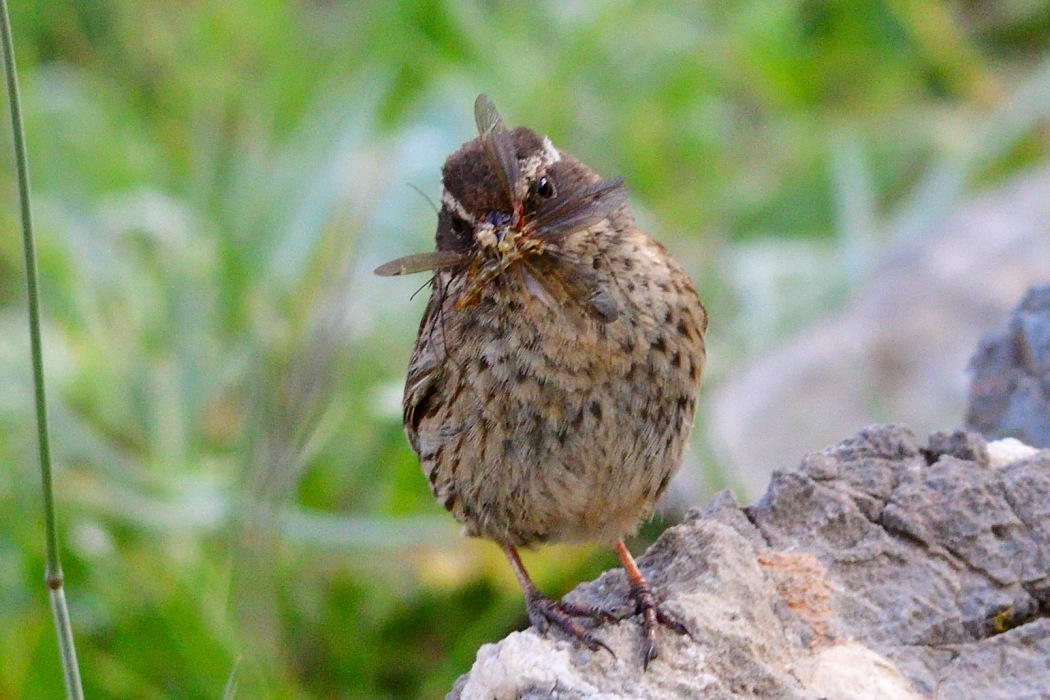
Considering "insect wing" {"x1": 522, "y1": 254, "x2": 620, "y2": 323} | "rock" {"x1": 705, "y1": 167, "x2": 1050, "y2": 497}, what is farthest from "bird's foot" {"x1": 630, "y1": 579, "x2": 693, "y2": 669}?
"rock" {"x1": 705, "y1": 167, "x2": 1050, "y2": 497}

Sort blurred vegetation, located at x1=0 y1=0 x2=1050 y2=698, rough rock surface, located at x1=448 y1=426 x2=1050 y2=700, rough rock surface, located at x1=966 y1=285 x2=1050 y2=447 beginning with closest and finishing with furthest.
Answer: rough rock surface, located at x1=448 y1=426 x2=1050 y2=700 < rough rock surface, located at x1=966 y1=285 x2=1050 y2=447 < blurred vegetation, located at x1=0 y1=0 x2=1050 y2=698

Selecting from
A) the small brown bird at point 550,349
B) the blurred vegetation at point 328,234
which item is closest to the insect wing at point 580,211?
the small brown bird at point 550,349

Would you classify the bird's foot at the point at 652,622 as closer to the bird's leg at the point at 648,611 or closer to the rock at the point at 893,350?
the bird's leg at the point at 648,611

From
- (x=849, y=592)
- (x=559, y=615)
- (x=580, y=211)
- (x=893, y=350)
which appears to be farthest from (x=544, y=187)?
(x=893, y=350)

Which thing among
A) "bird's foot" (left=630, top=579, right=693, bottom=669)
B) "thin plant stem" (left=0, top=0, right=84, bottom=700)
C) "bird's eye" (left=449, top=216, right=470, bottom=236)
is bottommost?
"bird's foot" (left=630, top=579, right=693, bottom=669)

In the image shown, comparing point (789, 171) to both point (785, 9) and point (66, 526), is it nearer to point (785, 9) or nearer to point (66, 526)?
point (785, 9)

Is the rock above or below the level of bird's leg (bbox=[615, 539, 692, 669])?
above

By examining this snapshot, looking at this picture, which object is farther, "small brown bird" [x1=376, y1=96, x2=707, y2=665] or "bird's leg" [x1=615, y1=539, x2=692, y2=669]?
"small brown bird" [x1=376, y1=96, x2=707, y2=665]

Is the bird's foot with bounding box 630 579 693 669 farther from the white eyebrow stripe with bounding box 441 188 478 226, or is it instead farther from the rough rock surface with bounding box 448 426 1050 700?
the white eyebrow stripe with bounding box 441 188 478 226
